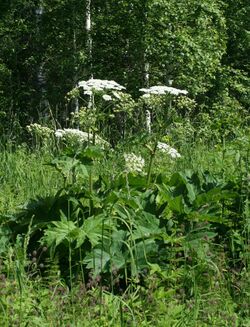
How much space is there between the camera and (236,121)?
7008 mm

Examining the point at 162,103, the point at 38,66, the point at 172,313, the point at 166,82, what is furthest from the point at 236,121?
the point at 38,66

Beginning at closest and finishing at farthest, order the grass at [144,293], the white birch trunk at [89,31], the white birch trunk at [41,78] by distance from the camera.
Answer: the grass at [144,293] → the white birch trunk at [89,31] → the white birch trunk at [41,78]

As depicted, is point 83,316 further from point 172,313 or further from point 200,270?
point 200,270

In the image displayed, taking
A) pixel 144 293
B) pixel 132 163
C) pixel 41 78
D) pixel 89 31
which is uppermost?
pixel 132 163

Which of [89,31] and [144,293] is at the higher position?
[144,293]

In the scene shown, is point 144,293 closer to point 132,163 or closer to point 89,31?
point 132,163

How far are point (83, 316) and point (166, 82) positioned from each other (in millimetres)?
17057

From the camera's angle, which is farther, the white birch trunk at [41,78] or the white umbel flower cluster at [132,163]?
the white birch trunk at [41,78]

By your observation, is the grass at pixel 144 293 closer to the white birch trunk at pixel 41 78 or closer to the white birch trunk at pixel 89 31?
the white birch trunk at pixel 89 31

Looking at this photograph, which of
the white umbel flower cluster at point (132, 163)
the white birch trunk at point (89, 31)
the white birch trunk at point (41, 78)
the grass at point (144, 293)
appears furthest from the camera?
the white birch trunk at point (41, 78)

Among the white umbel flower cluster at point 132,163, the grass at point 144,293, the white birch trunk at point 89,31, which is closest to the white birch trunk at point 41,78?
the white birch trunk at point 89,31

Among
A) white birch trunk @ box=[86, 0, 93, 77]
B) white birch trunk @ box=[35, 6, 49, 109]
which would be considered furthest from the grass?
white birch trunk @ box=[35, 6, 49, 109]

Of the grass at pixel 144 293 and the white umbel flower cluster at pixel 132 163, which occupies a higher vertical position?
the white umbel flower cluster at pixel 132 163

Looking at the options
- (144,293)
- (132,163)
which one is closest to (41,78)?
(132,163)
